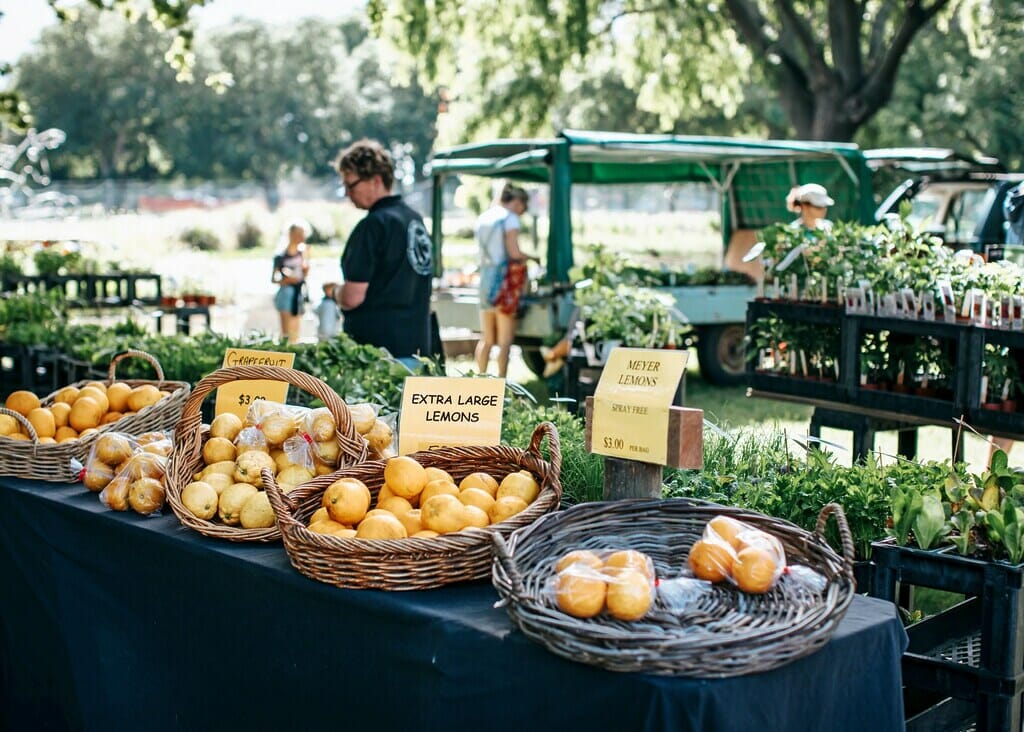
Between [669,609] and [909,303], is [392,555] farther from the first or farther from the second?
[909,303]

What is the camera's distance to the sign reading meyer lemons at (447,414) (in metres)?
2.86

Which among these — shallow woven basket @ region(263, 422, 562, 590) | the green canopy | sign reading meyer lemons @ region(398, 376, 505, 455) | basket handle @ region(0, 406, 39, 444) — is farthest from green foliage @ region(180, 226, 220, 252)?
shallow woven basket @ region(263, 422, 562, 590)

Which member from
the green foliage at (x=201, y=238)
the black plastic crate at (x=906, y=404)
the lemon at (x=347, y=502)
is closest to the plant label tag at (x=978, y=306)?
the black plastic crate at (x=906, y=404)

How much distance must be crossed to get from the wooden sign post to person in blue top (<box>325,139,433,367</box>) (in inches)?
111

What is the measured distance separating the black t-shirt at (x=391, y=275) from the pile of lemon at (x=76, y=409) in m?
1.42

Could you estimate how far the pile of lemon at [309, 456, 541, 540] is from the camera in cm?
240

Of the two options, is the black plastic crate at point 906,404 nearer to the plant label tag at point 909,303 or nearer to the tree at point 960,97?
the plant label tag at point 909,303

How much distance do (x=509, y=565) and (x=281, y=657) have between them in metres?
0.72

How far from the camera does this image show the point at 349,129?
6531 centimetres

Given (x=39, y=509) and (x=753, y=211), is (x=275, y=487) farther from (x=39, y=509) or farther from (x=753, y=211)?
(x=753, y=211)

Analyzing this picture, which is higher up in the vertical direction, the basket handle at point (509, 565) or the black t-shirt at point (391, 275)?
the black t-shirt at point (391, 275)

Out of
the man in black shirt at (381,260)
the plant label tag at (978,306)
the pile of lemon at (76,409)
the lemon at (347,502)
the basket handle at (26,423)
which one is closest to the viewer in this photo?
the lemon at (347,502)

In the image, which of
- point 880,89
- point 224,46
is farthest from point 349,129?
point 880,89

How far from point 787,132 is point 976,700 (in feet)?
91.2
